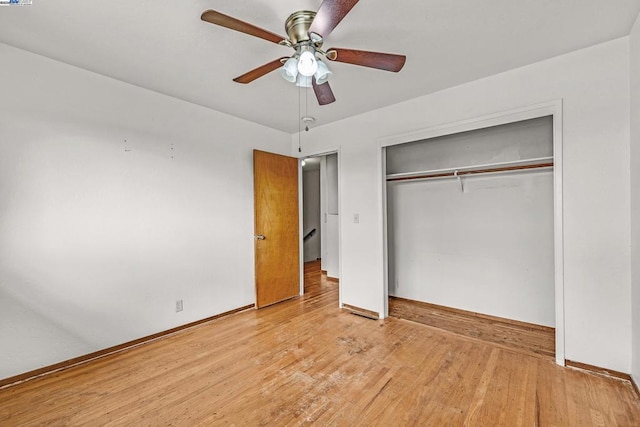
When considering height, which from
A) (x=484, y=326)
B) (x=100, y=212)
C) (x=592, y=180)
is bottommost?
(x=484, y=326)

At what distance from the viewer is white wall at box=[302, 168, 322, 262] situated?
7.58m

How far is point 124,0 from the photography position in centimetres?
170

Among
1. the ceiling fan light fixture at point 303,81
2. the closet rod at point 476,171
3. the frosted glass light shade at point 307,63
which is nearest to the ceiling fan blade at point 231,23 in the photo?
the frosted glass light shade at point 307,63

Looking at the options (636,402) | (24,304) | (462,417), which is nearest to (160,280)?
(24,304)

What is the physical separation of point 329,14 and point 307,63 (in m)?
0.36

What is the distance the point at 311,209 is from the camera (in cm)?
771

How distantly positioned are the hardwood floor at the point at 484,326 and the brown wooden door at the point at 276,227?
1558 mm

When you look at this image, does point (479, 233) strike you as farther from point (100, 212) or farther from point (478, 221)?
point (100, 212)

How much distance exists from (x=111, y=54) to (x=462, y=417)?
3.65 metres

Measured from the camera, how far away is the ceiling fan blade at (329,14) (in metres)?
1.33

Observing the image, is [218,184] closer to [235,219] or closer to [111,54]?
[235,219]

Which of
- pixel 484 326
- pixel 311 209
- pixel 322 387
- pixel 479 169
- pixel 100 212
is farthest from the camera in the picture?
pixel 311 209

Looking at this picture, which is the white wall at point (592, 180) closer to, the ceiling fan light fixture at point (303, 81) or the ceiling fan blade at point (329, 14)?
the ceiling fan light fixture at point (303, 81)

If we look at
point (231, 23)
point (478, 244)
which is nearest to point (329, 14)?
point (231, 23)
